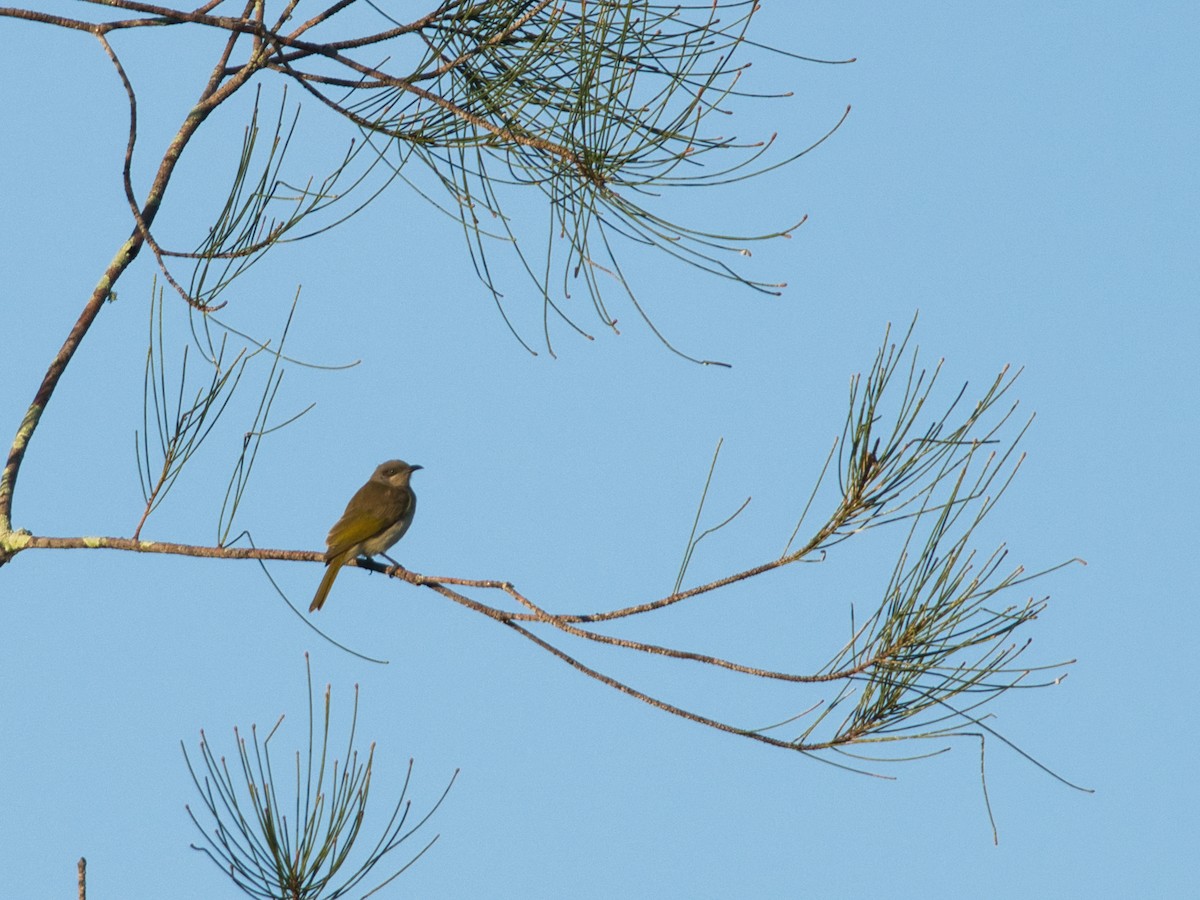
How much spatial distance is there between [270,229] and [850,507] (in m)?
1.99

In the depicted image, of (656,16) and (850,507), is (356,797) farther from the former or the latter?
(656,16)

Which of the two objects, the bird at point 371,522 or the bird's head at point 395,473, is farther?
the bird's head at point 395,473

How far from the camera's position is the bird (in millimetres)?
7309

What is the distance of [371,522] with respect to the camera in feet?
24.6

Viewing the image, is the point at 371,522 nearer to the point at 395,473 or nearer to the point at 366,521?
the point at 366,521

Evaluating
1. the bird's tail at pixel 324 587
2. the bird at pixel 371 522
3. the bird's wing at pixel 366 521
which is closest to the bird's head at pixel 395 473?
the bird at pixel 371 522

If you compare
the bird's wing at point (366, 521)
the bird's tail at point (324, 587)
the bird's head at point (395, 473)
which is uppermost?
the bird's head at point (395, 473)

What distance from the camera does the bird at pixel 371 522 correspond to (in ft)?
24.0

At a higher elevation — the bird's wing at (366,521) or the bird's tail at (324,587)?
the bird's wing at (366,521)

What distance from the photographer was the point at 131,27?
400 centimetres

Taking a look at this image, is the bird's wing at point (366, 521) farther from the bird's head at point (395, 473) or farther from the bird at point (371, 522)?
the bird's head at point (395, 473)

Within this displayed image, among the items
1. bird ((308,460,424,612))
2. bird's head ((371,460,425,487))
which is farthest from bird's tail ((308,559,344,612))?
bird's head ((371,460,425,487))

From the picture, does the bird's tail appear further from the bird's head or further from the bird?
the bird's head

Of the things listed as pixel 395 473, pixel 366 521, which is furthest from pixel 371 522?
pixel 395 473
